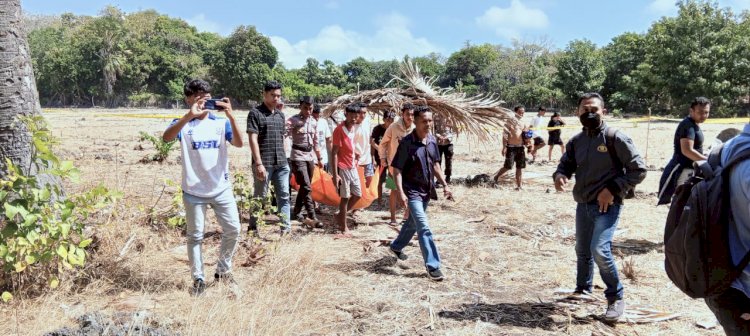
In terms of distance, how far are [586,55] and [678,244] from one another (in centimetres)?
4610

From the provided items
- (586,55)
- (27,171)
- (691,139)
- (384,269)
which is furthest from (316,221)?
(586,55)

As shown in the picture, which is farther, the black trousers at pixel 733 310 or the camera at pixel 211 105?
the camera at pixel 211 105

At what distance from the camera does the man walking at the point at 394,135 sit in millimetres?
6750

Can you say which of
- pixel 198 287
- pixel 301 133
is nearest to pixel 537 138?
pixel 301 133

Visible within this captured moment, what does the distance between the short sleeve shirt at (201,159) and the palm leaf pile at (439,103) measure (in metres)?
4.63

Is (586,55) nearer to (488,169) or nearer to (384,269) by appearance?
(488,169)

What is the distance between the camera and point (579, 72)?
4397 centimetres

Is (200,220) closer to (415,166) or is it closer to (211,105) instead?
(211,105)

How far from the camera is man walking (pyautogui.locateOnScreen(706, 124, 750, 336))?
1964 mm

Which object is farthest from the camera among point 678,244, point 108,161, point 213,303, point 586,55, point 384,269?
point 586,55

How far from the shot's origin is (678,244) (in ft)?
7.07

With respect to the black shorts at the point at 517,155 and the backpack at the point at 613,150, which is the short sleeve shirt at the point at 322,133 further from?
the backpack at the point at 613,150

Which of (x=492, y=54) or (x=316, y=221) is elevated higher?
(x=492, y=54)

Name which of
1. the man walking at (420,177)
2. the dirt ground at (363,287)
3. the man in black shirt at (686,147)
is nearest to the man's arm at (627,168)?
the dirt ground at (363,287)
